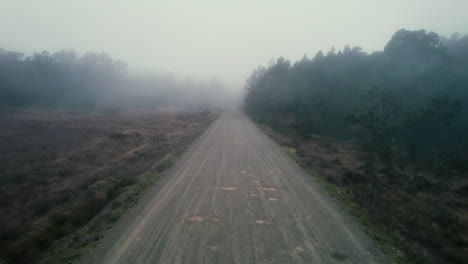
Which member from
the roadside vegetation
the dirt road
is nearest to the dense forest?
the roadside vegetation

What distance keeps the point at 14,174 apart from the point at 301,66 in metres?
60.6

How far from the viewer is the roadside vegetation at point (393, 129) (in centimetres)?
1083

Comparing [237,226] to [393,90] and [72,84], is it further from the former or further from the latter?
[72,84]

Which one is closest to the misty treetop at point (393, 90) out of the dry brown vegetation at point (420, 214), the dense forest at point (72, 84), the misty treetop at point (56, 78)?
the dry brown vegetation at point (420, 214)

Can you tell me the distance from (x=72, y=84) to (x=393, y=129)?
112 metres

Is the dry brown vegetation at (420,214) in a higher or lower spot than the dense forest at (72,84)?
lower

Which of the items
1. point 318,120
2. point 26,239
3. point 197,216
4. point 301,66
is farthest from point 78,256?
point 301,66

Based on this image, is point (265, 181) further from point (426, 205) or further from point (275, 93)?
point (275, 93)

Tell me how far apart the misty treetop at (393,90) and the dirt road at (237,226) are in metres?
15.4

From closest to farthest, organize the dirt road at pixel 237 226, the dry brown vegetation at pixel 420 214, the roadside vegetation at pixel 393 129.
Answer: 1. the dirt road at pixel 237 226
2. the dry brown vegetation at pixel 420 214
3. the roadside vegetation at pixel 393 129

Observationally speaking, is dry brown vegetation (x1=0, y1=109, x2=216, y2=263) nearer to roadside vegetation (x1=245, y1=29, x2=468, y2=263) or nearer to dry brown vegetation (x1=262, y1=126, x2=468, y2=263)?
dry brown vegetation (x1=262, y1=126, x2=468, y2=263)

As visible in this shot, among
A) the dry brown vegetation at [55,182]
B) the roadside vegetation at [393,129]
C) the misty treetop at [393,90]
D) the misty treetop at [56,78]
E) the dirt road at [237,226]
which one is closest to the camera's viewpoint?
the dirt road at [237,226]

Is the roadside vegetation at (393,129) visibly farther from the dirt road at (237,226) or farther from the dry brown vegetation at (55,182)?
the dry brown vegetation at (55,182)

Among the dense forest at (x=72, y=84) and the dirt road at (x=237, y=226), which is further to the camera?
the dense forest at (x=72, y=84)
